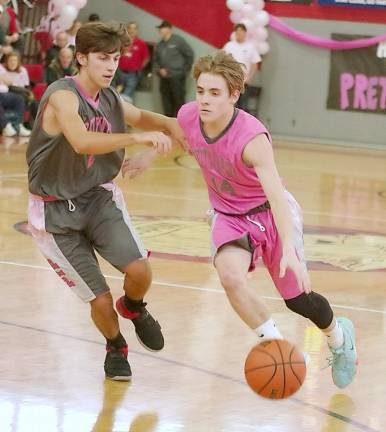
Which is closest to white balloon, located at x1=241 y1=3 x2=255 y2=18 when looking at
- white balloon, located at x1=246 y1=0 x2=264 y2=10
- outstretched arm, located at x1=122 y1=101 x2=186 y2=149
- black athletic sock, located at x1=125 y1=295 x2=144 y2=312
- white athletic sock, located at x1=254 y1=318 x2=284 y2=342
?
white balloon, located at x1=246 y1=0 x2=264 y2=10

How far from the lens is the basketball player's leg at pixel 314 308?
6434mm

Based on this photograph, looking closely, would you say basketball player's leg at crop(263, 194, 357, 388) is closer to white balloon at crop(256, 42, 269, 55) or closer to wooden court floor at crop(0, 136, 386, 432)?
wooden court floor at crop(0, 136, 386, 432)

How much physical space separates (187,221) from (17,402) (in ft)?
21.4

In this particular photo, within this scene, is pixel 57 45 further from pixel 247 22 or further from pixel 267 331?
pixel 267 331

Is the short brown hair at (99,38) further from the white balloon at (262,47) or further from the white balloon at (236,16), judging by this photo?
the white balloon at (262,47)

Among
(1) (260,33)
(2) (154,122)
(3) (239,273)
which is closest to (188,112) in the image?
(2) (154,122)

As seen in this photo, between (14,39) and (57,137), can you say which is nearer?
(57,137)

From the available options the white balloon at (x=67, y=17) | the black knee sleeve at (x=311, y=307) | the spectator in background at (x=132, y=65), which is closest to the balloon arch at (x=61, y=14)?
the white balloon at (x=67, y=17)

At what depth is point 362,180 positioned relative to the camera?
1741cm

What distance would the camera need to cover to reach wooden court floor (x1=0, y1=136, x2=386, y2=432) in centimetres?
600

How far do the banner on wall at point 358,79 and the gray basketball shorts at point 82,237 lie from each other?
1631 centimetres

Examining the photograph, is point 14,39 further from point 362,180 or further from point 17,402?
point 17,402

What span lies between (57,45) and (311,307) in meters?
15.9

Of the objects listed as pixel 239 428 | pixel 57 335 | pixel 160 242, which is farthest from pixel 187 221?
pixel 239 428
